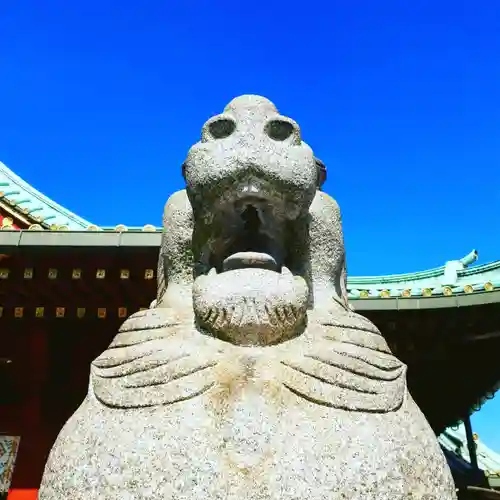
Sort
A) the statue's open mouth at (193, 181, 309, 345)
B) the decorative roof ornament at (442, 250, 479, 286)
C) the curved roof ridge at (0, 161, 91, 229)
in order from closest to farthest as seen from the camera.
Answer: the statue's open mouth at (193, 181, 309, 345) → the curved roof ridge at (0, 161, 91, 229) → the decorative roof ornament at (442, 250, 479, 286)

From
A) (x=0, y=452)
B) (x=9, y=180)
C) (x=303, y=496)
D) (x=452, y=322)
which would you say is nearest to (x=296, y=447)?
(x=303, y=496)

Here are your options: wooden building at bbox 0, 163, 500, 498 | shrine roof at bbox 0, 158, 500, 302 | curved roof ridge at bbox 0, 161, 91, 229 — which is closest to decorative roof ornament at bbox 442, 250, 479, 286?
shrine roof at bbox 0, 158, 500, 302

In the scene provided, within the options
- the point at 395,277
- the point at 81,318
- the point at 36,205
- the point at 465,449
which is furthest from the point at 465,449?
the point at 36,205

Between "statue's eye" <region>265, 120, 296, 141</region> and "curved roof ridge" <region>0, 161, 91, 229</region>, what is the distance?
4.84 m

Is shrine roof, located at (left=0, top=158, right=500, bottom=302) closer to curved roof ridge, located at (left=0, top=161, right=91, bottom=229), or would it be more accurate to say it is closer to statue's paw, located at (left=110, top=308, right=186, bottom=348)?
curved roof ridge, located at (left=0, top=161, right=91, bottom=229)

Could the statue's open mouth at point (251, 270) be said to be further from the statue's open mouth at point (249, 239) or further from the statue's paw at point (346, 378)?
the statue's paw at point (346, 378)

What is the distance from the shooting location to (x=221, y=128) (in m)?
1.85

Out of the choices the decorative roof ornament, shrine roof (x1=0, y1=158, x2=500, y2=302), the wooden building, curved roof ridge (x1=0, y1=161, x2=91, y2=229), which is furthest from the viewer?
the decorative roof ornament

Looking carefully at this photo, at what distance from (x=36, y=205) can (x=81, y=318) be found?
1.72m

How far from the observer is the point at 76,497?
1.39 meters

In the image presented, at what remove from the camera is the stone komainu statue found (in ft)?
4.50

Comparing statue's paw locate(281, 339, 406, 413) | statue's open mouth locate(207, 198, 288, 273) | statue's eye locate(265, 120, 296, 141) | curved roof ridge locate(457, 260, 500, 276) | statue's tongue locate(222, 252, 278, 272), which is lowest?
statue's paw locate(281, 339, 406, 413)

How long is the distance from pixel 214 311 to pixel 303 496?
1.79ft

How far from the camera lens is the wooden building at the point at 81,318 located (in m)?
4.62
